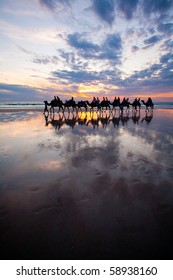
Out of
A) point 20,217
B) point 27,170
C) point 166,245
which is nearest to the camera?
point 166,245

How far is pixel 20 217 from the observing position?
2.82 metres

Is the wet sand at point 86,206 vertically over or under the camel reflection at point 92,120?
under

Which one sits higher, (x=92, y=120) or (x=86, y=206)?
(x=92, y=120)

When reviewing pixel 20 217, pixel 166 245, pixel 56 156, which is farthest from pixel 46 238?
pixel 56 156

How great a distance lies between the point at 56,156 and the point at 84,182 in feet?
7.18

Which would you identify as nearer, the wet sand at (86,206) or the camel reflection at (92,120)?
the wet sand at (86,206)

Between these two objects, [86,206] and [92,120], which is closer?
[86,206]

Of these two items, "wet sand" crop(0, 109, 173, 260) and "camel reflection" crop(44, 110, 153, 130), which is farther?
"camel reflection" crop(44, 110, 153, 130)

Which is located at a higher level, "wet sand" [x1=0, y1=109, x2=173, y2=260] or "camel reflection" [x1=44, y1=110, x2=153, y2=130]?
"camel reflection" [x1=44, y1=110, x2=153, y2=130]

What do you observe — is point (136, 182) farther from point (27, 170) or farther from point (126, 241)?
point (27, 170)
